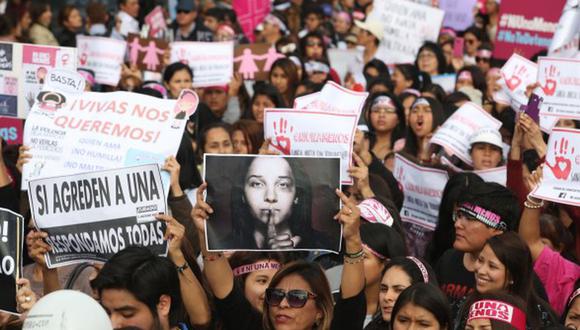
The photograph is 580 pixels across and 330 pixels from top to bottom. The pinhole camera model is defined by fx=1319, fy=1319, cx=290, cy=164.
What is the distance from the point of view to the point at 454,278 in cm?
724

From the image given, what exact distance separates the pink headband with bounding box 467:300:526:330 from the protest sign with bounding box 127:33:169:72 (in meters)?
7.83

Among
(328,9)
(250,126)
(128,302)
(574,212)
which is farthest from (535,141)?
(328,9)

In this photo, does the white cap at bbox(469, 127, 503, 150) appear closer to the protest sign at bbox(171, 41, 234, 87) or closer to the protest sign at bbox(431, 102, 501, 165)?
the protest sign at bbox(431, 102, 501, 165)

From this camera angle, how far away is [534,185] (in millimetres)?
7730

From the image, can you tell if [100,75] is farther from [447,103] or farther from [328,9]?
[328,9]

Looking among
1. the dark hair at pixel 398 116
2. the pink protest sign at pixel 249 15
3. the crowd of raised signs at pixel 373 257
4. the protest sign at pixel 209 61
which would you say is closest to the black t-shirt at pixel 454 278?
the crowd of raised signs at pixel 373 257

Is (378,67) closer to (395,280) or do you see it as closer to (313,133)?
(313,133)

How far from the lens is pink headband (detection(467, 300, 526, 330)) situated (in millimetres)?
6059

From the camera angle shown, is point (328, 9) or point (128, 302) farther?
point (328, 9)

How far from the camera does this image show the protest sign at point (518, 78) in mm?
9820

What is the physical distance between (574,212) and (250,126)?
252 cm

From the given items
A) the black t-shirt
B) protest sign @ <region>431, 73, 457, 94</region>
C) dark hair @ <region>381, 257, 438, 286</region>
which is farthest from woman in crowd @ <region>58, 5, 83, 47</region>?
dark hair @ <region>381, 257, 438, 286</region>

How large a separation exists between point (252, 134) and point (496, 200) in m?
2.61

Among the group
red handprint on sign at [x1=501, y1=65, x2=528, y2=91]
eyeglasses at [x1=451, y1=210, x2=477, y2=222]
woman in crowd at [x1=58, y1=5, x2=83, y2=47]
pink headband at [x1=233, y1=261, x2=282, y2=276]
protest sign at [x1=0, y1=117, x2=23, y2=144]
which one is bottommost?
pink headband at [x1=233, y1=261, x2=282, y2=276]
